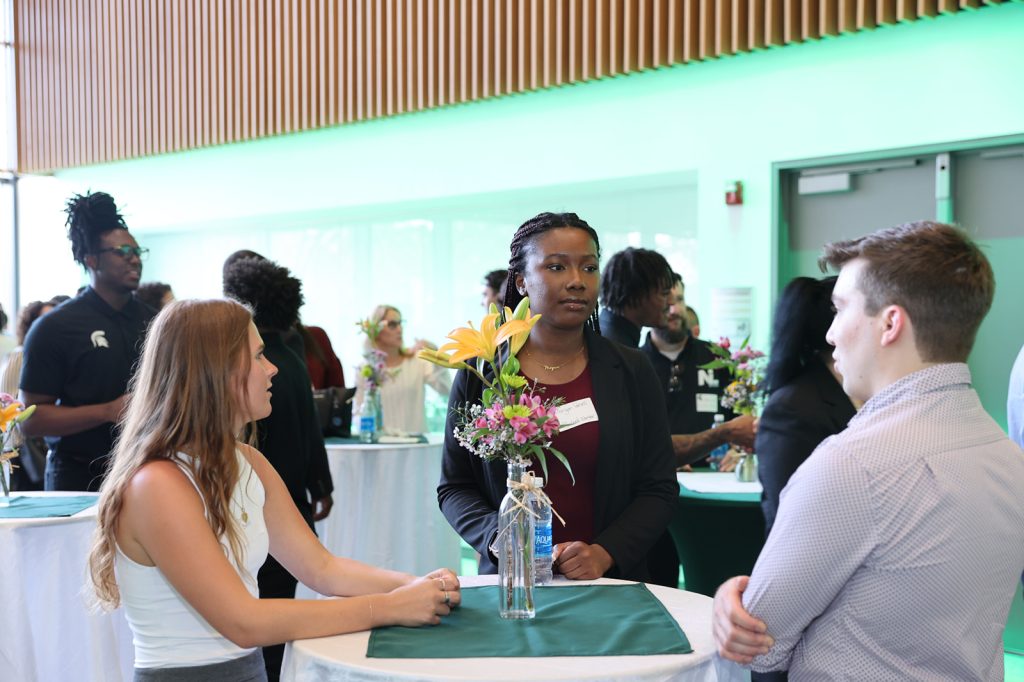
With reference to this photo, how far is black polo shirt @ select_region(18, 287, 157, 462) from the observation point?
3.61 m

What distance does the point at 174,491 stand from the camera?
1.73 meters

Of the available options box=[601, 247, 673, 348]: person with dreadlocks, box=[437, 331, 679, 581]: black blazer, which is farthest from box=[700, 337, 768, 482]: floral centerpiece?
box=[437, 331, 679, 581]: black blazer

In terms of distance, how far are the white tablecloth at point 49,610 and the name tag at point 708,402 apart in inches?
95.9

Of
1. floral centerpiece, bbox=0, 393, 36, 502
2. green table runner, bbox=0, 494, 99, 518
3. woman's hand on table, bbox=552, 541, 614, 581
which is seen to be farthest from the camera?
floral centerpiece, bbox=0, 393, 36, 502

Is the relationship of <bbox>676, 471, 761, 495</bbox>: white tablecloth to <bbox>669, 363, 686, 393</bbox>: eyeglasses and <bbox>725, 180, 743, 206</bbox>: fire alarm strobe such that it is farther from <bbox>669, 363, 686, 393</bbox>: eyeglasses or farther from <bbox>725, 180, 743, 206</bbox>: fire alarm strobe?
<bbox>725, 180, 743, 206</bbox>: fire alarm strobe

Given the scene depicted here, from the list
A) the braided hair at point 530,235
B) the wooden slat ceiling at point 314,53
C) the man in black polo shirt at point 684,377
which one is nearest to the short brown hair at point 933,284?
the braided hair at point 530,235

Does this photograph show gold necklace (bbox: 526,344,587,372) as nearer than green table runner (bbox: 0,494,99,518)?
Yes

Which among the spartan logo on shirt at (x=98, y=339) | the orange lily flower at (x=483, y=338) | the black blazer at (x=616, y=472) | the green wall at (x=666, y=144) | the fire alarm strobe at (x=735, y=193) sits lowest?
the black blazer at (x=616, y=472)

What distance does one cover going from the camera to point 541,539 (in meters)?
1.97

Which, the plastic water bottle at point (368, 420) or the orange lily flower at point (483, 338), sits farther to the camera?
the plastic water bottle at point (368, 420)

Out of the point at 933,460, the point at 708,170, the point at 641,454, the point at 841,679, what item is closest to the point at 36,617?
the point at 641,454

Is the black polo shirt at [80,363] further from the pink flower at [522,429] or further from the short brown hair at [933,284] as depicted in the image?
the short brown hair at [933,284]

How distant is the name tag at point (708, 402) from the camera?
413cm

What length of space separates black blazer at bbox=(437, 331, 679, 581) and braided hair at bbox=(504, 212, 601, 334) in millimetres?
212
